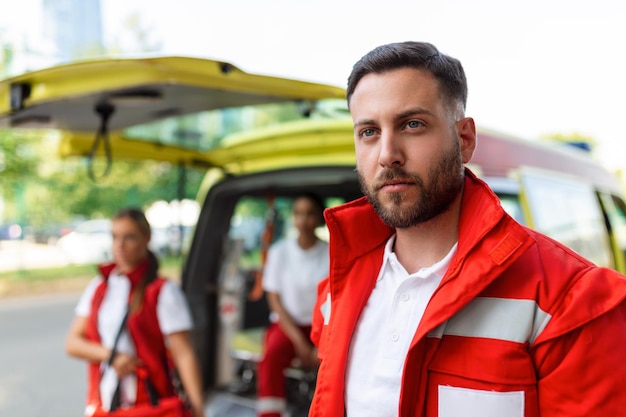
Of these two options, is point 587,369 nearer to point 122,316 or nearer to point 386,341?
point 386,341

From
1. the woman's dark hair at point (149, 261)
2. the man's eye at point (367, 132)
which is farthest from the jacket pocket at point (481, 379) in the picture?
the woman's dark hair at point (149, 261)

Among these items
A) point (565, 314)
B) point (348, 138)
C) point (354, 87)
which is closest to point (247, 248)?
point (348, 138)

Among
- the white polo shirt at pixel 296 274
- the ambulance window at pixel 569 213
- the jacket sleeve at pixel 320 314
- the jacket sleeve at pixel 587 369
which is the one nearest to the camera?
the jacket sleeve at pixel 587 369

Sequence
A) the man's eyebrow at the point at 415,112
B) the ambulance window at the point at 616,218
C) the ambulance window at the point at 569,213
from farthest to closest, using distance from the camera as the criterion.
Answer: the ambulance window at the point at 616,218 → the ambulance window at the point at 569,213 → the man's eyebrow at the point at 415,112

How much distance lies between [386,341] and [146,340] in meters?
1.83

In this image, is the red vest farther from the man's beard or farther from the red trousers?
the man's beard

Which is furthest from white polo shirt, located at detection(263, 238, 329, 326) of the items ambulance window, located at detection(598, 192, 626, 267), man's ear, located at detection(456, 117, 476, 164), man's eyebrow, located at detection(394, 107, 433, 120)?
man's eyebrow, located at detection(394, 107, 433, 120)

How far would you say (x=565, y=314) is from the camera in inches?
47.4

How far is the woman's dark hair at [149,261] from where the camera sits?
3.02 meters

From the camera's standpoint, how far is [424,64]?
142cm

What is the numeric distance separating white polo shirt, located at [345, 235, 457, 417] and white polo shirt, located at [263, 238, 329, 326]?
291 centimetres

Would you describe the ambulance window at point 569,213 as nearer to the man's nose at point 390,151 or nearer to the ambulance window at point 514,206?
the ambulance window at point 514,206

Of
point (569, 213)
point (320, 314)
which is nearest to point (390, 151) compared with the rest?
point (320, 314)

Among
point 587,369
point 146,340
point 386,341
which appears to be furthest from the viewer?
point 146,340
